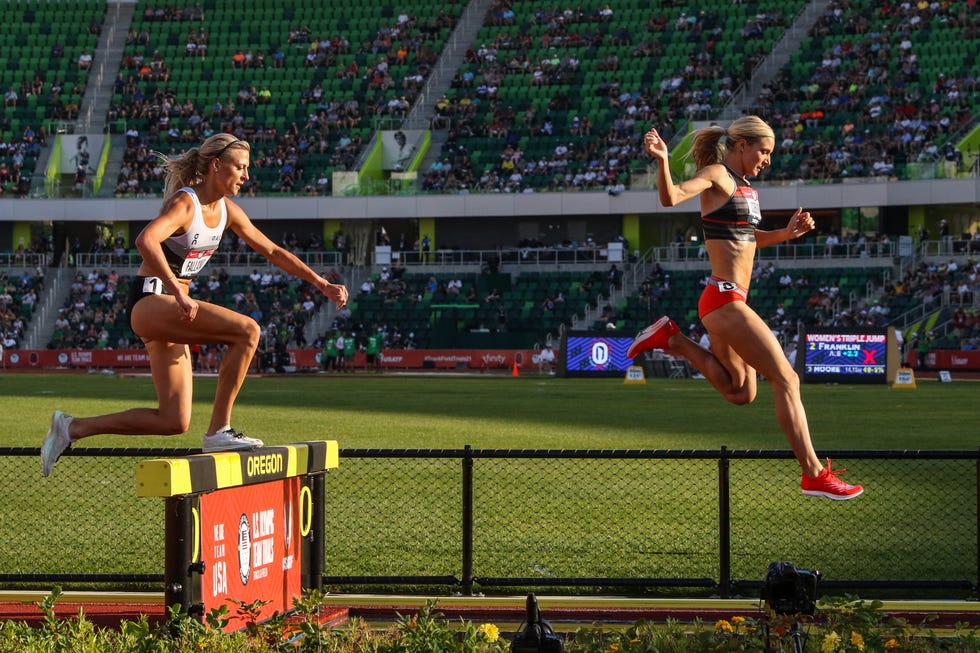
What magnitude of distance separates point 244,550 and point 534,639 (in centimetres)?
314

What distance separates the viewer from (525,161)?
61.9m

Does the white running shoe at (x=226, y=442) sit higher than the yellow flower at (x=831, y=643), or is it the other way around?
the white running shoe at (x=226, y=442)

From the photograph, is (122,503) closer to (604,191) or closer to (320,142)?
(604,191)

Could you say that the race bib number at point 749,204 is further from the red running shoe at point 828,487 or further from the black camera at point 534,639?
the black camera at point 534,639

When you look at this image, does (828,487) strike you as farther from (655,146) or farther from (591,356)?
(591,356)

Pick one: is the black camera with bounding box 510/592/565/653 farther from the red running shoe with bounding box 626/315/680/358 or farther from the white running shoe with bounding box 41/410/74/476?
the white running shoe with bounding box 41/410/74/476

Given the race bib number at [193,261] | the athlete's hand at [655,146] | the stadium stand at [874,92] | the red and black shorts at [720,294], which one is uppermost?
the stadium stand at [874,92]

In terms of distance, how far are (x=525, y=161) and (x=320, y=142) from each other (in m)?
9.28

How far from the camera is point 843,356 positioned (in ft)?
137

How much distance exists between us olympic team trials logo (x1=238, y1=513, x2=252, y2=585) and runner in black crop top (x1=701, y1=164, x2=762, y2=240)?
10.4 ft

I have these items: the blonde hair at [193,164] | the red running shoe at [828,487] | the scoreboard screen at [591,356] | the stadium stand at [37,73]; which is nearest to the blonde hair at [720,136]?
the red running shoe at [828,487]

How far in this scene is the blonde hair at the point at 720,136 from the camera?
8.12m

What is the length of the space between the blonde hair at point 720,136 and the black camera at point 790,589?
2.66 m

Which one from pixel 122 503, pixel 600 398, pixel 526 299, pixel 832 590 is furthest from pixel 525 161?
pixel 832 590
